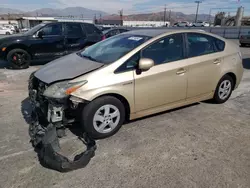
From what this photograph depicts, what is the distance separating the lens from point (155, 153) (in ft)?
9.48

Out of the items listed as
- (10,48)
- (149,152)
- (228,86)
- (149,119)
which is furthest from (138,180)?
(10,48)

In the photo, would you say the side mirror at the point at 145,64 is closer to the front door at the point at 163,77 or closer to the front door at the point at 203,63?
the front door at the point at 163,77

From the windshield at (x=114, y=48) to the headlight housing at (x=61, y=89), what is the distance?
65cm

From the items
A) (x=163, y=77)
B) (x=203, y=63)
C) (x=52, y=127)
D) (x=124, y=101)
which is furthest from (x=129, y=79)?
(x=203, y=63)

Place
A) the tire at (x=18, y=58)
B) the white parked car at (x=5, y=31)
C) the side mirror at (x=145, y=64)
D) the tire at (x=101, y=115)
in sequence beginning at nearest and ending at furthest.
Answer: the tire at (x=101, y=115) → the side mirror at (x=145, y=64) → the tire at (x=18, y=58) → the white parked car at (x=5, y=31)

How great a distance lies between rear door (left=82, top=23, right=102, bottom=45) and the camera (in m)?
8.81

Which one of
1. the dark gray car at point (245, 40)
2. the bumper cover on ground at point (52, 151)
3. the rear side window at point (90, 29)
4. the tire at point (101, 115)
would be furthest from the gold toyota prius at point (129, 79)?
the dark gray car at point (245, 40)

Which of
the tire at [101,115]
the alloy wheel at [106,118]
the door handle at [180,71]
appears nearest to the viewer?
the tire at [101,115]

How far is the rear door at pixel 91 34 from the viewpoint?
881 cm

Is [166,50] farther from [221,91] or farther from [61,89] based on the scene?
[61,89]

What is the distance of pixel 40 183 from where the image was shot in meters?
2.34

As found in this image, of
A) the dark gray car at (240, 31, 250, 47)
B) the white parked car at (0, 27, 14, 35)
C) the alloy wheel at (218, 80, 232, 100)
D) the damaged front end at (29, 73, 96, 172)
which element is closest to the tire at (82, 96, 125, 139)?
the damaged front end at (29, 73, 96, 172)

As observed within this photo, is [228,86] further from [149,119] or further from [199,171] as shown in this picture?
[199,171]

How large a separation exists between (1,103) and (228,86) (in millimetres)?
4879
